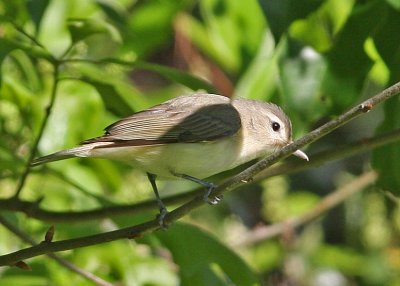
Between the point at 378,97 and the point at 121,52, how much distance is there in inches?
85.0

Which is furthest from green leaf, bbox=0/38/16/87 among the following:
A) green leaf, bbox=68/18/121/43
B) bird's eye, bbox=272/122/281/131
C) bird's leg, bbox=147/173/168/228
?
bird's eye, bbox=272/122/281/131

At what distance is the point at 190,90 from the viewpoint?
4.09m

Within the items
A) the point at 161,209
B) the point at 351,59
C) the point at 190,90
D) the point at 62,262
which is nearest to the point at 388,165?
the point at 351,59

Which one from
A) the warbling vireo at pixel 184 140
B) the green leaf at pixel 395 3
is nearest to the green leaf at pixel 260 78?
the warbling vireo at pixel 184 140

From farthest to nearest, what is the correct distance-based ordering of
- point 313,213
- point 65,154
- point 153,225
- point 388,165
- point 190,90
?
point 313,213 → point 190,90 → point 388,165 → point 65,154 → point 153,225

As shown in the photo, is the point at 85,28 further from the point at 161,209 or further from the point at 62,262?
the point at 62,262

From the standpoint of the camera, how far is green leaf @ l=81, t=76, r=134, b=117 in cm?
312

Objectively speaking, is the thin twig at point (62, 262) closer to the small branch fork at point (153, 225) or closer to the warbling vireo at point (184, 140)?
the warbling vireo at point (184, 140)

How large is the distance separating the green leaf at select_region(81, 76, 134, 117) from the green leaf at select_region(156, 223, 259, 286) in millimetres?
488

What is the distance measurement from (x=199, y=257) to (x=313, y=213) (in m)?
1.90

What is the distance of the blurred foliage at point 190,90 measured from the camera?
121 inches

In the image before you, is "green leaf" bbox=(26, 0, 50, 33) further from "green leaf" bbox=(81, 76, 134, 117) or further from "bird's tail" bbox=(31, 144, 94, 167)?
"bird's tail" bbox=(31, 144, 94, 167)

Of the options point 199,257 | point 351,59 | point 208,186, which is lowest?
point 199,257

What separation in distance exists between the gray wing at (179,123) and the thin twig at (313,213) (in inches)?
54.9
